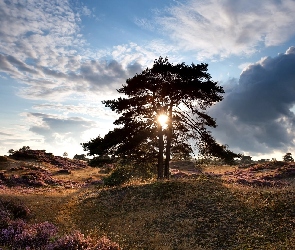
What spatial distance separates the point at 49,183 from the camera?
36.1m

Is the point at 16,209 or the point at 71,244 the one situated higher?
the point at 16,209

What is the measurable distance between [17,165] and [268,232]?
39.1 m

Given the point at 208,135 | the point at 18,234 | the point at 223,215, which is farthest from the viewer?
the point at 208,135

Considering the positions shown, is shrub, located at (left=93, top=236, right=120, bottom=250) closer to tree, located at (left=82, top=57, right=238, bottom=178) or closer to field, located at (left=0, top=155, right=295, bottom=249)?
field, located at (left=0, top=155, right=295, bottom=249)

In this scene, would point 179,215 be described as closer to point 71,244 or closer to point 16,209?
point 71,244

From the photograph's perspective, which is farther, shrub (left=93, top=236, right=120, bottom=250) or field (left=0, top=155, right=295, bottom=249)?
field (left=0, top=155, right=295, bottom=249)

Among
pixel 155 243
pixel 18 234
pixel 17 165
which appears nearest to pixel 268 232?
pixel 155 243

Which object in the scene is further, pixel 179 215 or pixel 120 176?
pixel 120 176

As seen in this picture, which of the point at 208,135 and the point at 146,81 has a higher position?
the point at 146,81

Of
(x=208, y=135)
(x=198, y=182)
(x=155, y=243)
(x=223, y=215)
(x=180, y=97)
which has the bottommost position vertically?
(x=155, y=243)

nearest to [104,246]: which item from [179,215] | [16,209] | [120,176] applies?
[179,215]

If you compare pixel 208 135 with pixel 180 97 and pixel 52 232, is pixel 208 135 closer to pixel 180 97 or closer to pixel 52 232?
pixel 180 97

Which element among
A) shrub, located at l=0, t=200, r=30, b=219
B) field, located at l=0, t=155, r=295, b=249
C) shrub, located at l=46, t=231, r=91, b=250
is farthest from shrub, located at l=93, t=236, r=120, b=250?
shrub, located at l=0, t=200, r=30, b=219

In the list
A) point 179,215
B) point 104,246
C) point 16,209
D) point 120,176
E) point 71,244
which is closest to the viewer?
point 71,244
